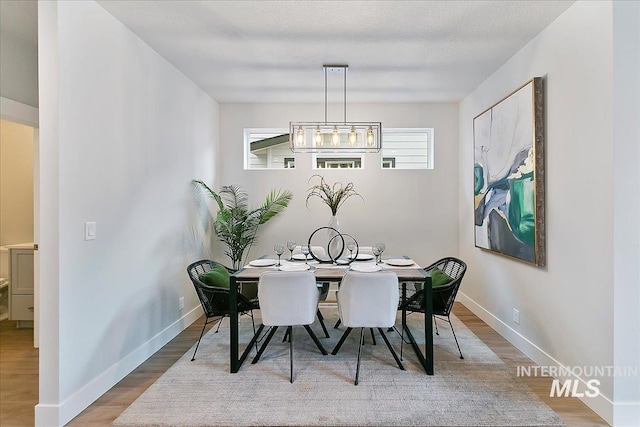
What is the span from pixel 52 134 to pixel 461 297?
464cm

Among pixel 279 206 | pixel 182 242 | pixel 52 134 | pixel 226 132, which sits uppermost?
pixel 226 132

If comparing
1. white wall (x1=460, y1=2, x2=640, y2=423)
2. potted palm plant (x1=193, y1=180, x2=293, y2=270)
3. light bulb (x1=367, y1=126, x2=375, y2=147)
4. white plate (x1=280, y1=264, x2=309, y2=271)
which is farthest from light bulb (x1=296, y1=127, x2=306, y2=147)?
white wall (x1=460, y1=2, x2=640, y2=423)

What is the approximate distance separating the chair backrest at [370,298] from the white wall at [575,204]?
1.19 m

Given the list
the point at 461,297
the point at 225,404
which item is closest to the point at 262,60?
the point at 225,404

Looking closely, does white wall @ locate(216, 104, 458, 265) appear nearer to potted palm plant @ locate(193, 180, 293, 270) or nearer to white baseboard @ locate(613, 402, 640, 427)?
potted palm plant @ locate(193, 180, 293, 270)

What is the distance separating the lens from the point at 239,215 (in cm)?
454

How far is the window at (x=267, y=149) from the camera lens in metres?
5.03

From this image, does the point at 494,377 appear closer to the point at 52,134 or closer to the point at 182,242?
the point at 182,242

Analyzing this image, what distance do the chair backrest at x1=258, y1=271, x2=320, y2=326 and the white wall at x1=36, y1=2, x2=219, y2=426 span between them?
1.09m

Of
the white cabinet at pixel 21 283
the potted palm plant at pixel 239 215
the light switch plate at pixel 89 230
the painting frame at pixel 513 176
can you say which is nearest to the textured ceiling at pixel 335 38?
the painting frame at pixel 513 176

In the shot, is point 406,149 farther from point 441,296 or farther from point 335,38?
point 441,296

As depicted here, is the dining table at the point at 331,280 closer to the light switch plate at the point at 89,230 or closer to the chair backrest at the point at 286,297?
the chair backrest at the point at 286,297

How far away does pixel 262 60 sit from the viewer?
11.2 feet

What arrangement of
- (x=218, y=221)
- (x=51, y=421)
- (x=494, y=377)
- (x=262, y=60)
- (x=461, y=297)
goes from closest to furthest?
(x=51, y=421) → (x=494, y=377) → (x=262, y=60) → (x=218, y=221) → (x=461, y=297)
